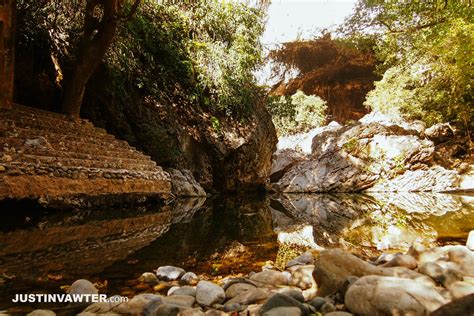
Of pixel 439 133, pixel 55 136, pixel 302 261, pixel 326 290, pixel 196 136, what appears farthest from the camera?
pixel 439 133

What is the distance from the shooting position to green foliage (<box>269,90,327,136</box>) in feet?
77.1

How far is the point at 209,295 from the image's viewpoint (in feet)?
7.51

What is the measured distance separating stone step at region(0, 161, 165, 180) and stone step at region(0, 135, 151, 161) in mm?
480

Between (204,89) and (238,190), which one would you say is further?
(238,190)

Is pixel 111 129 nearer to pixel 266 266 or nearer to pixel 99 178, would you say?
pixel 99 178

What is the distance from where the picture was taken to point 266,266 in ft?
10.8

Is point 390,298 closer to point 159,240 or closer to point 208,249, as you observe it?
point 208,249

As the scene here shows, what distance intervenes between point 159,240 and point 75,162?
3507 mm

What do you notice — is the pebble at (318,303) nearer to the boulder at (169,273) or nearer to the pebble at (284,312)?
the pebble at (284,312)

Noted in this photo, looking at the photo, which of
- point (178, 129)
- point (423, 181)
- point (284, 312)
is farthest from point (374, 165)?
point (284, 312)

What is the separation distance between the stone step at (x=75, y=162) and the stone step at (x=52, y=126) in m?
0.89

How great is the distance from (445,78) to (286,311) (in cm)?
1896

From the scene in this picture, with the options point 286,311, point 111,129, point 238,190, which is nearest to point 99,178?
point 111,129

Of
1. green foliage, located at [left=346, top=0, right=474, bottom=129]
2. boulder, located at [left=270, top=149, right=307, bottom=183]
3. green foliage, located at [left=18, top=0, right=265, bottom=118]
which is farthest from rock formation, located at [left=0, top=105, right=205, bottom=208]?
boulder, located at [left=270, top=149, right=307, bottom=183]
